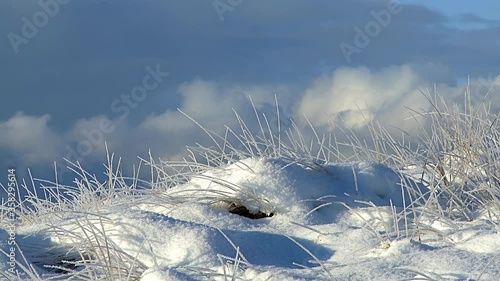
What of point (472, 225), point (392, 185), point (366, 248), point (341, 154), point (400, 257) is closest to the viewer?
point (400, 257)

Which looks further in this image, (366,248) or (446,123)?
(446,123)

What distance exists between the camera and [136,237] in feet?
8.63

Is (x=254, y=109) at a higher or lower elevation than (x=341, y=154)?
higher

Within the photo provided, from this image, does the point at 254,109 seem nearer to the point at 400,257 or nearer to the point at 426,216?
the point at 426,216

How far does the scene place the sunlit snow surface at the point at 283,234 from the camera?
1.98m

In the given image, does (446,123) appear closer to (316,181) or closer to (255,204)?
(316,181)

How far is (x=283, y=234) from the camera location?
240 cm

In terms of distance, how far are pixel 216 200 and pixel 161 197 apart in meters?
0.27

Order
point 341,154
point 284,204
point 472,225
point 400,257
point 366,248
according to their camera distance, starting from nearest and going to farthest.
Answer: point 400,257 < point 366,248 < point 472,225 < point 284,204 < point 341,154

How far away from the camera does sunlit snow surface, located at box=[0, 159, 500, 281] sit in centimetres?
198

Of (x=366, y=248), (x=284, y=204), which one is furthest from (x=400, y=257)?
(x=284, y=204)

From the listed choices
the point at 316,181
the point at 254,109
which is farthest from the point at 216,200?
the point at 254,109

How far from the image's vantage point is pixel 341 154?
13.6 feet

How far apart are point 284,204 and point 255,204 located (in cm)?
15
